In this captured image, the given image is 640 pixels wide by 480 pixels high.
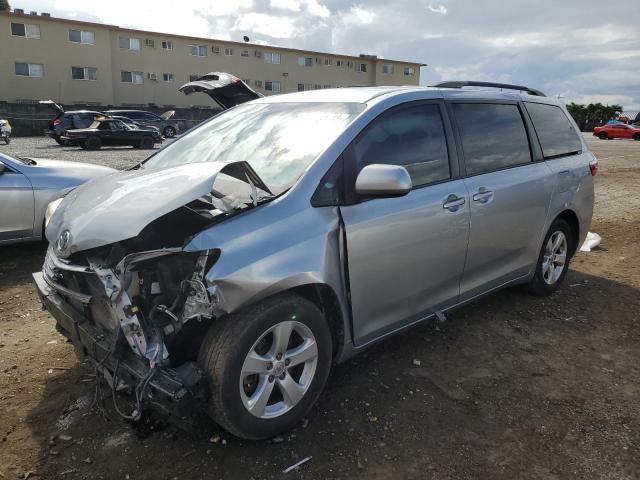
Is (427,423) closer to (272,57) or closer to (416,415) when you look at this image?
(416,415)

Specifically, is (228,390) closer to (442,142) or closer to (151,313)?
(151,313)

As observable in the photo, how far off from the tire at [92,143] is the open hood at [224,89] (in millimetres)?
17846

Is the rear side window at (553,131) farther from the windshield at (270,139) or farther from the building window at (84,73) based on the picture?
the building window at (84,73)

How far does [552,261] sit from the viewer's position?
4.65 meters

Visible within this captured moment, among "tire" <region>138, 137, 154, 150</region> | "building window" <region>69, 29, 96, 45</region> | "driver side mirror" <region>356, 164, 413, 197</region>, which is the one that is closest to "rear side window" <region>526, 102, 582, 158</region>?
"driver side mirror" <region>356, 164, 413, 197</region>

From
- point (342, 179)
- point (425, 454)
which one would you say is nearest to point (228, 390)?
point (425, 454)

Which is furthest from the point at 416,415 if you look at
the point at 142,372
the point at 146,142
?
the point at 146,142

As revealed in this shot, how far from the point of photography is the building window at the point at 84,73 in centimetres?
3822

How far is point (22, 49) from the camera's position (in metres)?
36.2

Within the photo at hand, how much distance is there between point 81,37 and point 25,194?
128 ft

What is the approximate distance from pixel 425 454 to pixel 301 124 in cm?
201

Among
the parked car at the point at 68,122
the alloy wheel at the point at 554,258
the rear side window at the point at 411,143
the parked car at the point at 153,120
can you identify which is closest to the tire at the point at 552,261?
the alloy wheel at the point at 554,258

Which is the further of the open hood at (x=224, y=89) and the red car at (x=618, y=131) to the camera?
the red car at (x=618, y=131)

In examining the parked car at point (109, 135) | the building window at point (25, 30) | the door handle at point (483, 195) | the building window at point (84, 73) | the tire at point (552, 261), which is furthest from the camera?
A: the building window at point (84, 73)
